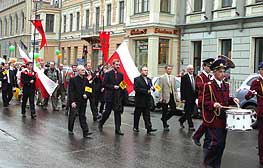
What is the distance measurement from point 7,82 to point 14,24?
56.8m

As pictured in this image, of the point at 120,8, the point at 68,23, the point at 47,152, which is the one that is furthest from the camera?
the point at 68,23

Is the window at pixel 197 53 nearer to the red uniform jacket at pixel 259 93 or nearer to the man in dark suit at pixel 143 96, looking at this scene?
the man in dark suit at pixel 143 96

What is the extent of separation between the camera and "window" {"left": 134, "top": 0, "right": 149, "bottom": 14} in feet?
106

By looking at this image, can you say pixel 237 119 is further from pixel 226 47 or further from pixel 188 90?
pixel 226 47

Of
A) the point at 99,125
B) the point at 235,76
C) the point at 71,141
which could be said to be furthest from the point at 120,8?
the point at 71,141

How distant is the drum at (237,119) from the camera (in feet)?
22.9

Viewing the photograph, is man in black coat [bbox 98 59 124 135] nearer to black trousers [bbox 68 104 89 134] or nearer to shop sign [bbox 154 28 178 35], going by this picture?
black trousers [bbox 68 104 89 134]

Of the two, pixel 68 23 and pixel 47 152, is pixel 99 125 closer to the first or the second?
pixel 47 152

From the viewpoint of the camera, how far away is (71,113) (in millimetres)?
11625

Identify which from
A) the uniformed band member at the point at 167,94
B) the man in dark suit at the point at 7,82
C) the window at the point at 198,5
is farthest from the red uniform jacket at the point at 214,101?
the window at the point at 198,5

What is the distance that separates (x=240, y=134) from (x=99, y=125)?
3.89 metres

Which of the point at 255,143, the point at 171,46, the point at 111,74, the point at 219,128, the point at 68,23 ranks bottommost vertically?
the point at 255,143

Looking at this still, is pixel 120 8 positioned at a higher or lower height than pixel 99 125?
higher

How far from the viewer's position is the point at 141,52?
109ft
